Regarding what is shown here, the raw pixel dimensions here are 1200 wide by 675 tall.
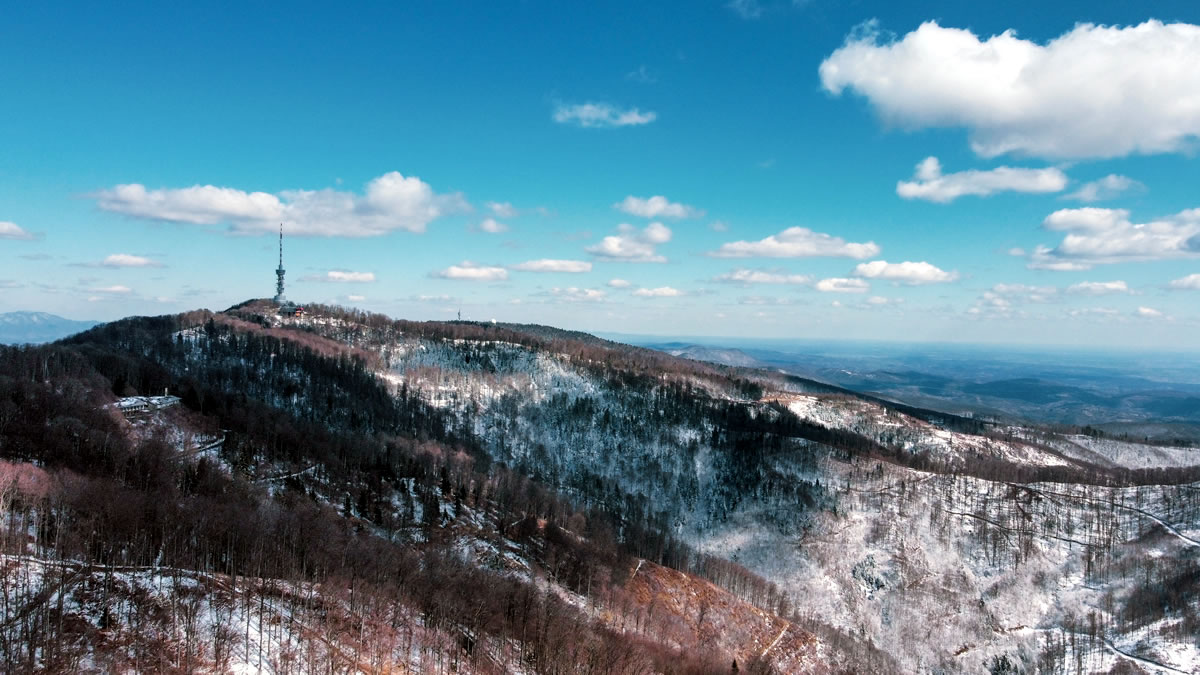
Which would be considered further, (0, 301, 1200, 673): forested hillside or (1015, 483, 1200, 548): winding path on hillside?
(1015, 483, 1200, 548): winding path on hillside

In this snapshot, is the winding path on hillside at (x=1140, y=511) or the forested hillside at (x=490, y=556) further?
the winding path on hillside at (x=1140, y=511)

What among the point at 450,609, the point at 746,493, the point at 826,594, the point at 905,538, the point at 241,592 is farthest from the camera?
the point at 746,493

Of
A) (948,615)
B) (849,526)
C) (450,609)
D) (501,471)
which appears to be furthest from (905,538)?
(450,609)

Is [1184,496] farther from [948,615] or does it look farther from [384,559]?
[384,559]

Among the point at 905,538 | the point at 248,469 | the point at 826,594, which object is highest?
the point at 248,469

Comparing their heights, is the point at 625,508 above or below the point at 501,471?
below

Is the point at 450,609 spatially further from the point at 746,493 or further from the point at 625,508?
the point at 746,493

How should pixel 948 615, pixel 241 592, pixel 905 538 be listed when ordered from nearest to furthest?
1. pixel 241 592
2. pixel 948 615
3. pixel 905 538

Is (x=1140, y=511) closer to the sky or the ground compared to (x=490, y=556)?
closer to the ground

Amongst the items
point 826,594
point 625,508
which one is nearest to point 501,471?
point 625,508

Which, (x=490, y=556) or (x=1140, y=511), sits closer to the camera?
(x=490, y=556)

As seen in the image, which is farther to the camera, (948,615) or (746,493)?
(746,493)
